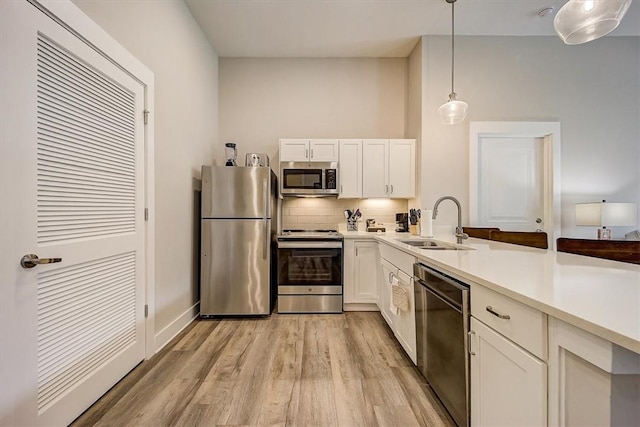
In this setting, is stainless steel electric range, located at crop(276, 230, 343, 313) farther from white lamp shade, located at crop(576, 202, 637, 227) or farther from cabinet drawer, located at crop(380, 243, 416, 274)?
white lamp shade, located at crop(576, 202, 637, 227)

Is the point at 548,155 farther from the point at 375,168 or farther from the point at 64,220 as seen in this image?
the point at 64,220

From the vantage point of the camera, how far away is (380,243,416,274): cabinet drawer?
197 centimetres

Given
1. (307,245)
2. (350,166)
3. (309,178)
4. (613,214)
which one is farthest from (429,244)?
(613,214)

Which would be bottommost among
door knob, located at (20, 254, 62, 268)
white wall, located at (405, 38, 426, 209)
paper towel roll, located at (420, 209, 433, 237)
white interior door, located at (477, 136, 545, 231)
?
door knob, located at (20, 254, 62, 268)

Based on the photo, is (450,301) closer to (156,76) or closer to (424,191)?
(424,191)

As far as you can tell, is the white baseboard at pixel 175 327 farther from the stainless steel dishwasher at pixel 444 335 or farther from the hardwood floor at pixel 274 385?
the stainless steel dishwasher at pixel 444 335

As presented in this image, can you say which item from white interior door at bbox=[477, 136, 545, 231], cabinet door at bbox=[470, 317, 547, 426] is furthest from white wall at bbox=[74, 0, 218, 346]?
white interior door at bbox=[477, 136, 545, 231]

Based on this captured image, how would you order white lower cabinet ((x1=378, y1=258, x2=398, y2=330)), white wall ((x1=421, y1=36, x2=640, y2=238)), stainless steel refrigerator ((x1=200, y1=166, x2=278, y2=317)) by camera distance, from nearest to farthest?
white lower cabinet ((x1=378, y1=258, x2=398, y2=330)) < stainless steel refrigerator ((x1=200, y1=166, x2=278, y2=317)) < white wall ((x1=421, y1=36, x2=640, y2=238))

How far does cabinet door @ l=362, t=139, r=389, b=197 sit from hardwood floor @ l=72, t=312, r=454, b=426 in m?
1.65

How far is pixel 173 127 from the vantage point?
8.36ft

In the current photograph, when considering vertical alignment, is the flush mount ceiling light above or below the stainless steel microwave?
above

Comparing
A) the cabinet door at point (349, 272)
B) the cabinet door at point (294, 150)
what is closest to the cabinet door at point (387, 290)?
the cabinet door at point (349, 272)

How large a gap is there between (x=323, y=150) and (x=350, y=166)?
15.3 inches

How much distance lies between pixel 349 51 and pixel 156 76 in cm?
240
